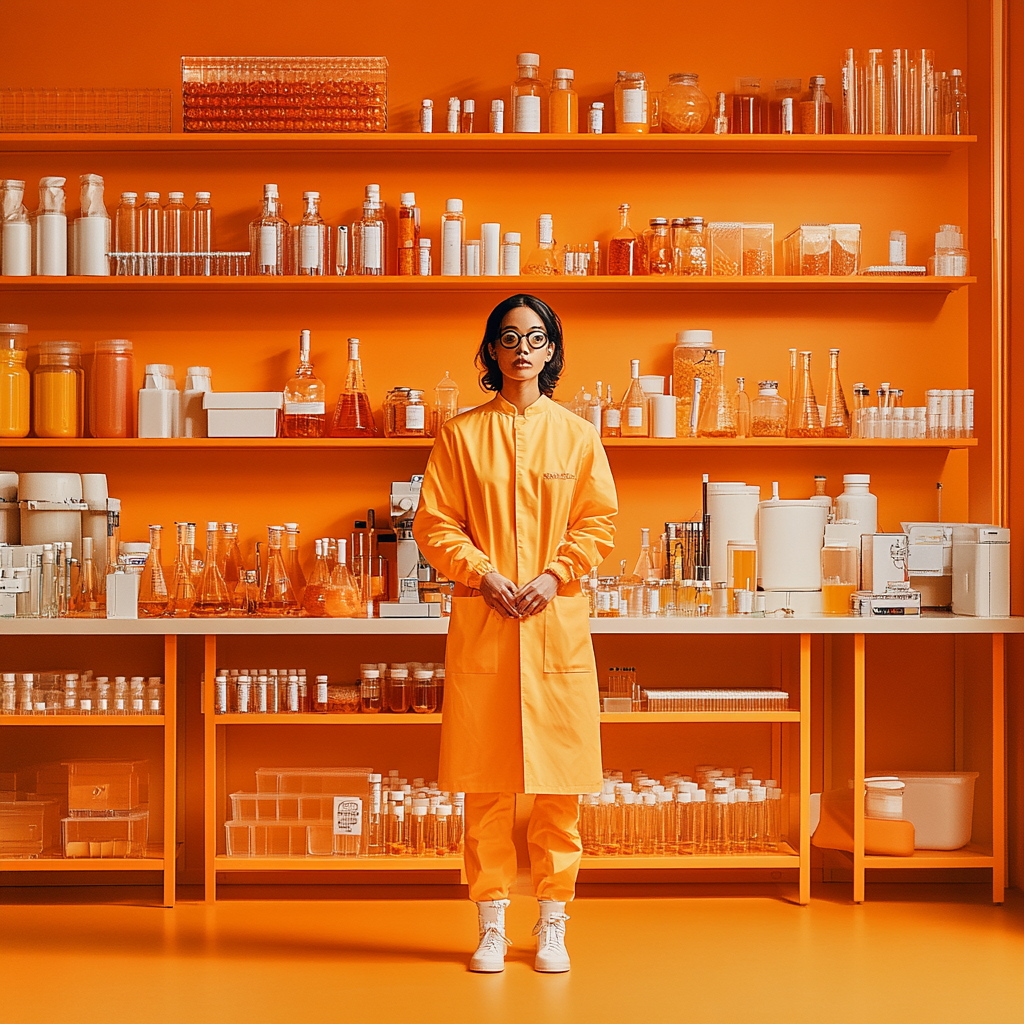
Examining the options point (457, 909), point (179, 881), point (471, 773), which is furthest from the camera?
point (179, 881)

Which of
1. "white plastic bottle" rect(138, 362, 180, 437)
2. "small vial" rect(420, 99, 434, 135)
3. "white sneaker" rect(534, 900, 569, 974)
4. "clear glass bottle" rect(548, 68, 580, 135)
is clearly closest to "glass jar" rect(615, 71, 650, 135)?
"clear glass bottle" rect(548, 68, 580, 135)

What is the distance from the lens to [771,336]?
3789 mm

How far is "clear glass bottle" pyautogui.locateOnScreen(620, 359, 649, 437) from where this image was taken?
11.8 feet

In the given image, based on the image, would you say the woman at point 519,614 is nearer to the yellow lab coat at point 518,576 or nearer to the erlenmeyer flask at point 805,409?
the yellow lab coat at point 518,576

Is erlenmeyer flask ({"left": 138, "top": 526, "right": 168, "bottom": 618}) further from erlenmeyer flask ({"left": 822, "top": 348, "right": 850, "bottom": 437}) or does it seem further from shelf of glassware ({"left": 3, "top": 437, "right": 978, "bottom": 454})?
erlenmeyer flask ({"left": 822, "top": 348, "right": 850, "bottom": 437})

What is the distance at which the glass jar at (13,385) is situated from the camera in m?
3.56

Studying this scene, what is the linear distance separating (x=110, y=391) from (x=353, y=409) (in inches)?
30.1

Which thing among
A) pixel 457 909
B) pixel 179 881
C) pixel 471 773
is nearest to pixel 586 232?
pixel 471 773

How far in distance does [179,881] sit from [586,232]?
2449 millimetres

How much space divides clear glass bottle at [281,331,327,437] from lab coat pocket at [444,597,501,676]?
112cm

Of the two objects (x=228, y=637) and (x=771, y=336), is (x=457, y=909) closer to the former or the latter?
(x=228, y=637)

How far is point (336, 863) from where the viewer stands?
3.30 metres

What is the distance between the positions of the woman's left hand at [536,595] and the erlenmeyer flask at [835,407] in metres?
1.38

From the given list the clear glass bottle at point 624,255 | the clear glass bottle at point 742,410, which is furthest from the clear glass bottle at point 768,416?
the clear glass bottle at point 624,255
